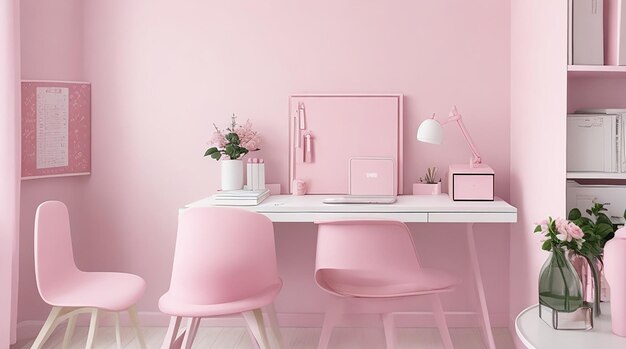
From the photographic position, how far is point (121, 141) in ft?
12.1

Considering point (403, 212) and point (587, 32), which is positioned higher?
point (587, 32)

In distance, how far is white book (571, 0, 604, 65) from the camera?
247 centimetres

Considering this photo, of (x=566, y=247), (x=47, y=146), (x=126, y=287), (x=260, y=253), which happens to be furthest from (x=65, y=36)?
(x=566, y=247)

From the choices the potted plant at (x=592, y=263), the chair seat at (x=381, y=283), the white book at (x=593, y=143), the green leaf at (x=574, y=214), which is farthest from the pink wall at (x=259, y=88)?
the potted plant at (x=592, y=263)

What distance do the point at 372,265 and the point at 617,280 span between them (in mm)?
1048

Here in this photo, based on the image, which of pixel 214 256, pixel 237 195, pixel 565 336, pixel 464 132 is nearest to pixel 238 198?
pixel 237 195

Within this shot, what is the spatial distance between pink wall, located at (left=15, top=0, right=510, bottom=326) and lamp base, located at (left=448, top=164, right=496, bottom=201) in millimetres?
337

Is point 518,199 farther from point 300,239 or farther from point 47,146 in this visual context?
point 47,146

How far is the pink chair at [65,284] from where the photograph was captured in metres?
2.63

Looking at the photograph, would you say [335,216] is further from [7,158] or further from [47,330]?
[7,158]

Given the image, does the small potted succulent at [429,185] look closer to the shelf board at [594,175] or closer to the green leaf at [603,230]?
the shelf board at [594,175]

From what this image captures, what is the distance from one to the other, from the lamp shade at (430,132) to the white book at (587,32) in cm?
90

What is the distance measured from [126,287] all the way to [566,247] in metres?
1.85

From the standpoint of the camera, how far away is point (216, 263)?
8.11ft
